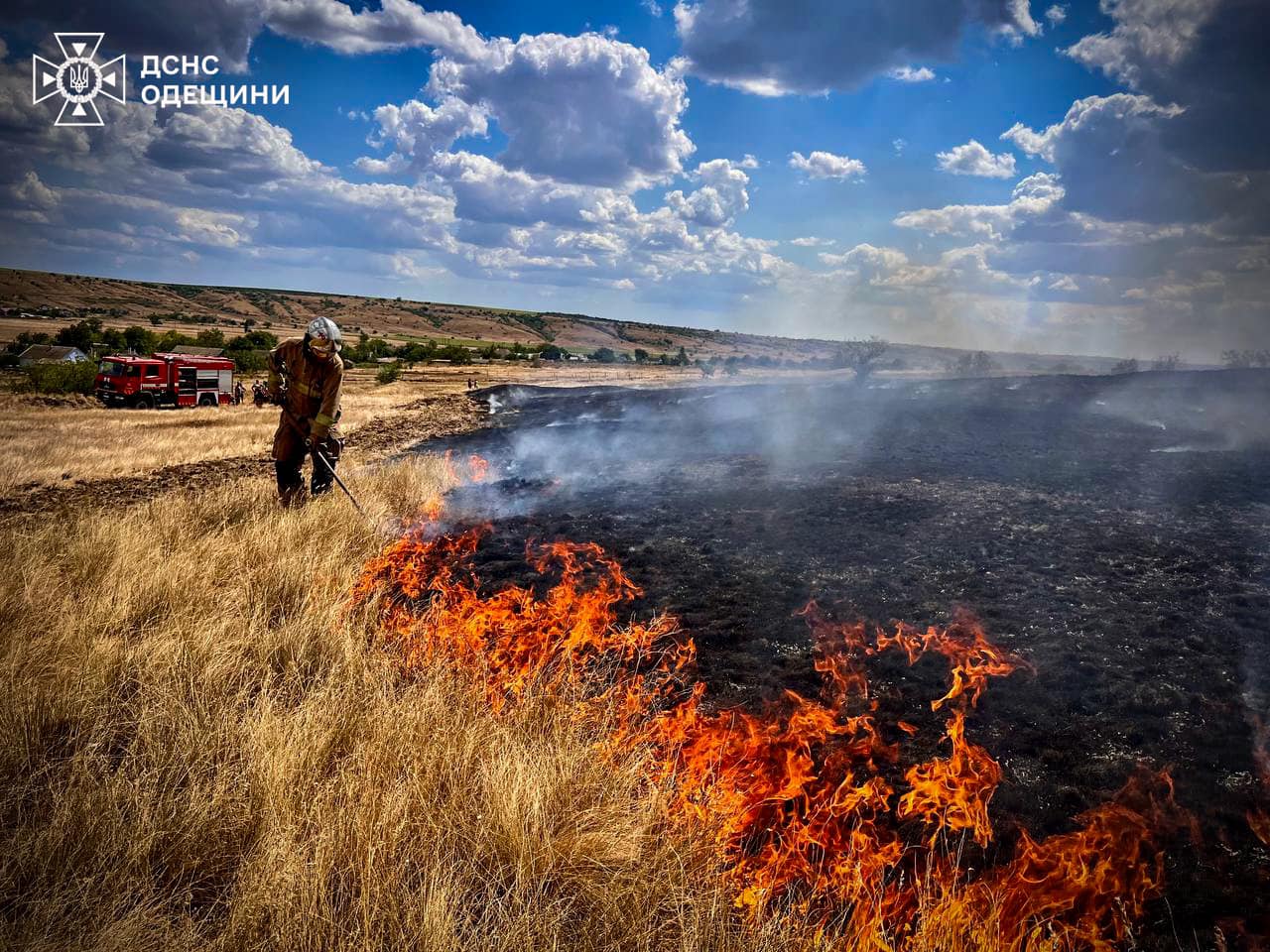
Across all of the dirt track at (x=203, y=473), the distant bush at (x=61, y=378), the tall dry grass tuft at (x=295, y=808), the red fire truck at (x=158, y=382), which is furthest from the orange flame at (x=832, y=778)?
the distant bush at (x=61, y=378)

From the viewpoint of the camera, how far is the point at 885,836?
3121 mm

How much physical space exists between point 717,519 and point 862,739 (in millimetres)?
4545

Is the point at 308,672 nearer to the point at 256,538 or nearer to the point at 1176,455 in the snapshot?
the point at 256,538

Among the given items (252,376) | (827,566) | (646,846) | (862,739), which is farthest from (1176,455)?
(252,376)

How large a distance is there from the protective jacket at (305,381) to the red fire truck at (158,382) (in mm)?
21186

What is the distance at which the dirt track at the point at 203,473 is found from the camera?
31.4ft

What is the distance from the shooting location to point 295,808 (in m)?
2.72

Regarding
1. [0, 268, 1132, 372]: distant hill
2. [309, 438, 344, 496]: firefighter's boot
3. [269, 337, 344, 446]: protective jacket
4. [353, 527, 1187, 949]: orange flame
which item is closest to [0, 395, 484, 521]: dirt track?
[309, 438, 344, 496]: firefighter's boot

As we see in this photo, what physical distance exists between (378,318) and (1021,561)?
383 feet

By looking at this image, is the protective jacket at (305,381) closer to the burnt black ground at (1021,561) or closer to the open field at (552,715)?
the open field at (552,715)

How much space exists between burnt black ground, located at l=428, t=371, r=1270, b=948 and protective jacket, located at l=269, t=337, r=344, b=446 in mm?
2194

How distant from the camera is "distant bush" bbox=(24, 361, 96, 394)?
2484 cm

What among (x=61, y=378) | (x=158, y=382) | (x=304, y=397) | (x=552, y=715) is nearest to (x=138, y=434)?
(x=158, y=382)

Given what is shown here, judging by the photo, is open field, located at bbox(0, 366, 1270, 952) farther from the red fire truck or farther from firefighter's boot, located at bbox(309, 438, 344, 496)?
the red fire truck
